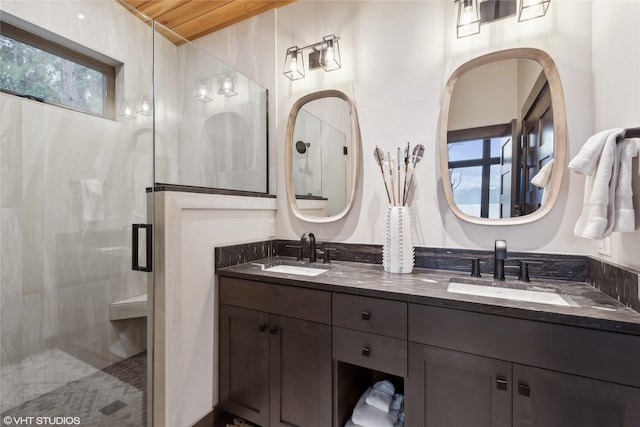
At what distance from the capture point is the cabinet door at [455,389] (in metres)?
1.00

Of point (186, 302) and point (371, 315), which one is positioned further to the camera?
point (186, 302)

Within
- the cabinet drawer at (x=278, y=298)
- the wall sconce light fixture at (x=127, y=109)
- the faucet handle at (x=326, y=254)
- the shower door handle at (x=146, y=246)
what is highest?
the wall sconce light fixture at (x=127, y=109)

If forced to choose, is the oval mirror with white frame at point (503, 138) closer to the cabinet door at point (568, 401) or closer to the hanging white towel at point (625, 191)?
the hanging white towel at point (625, 191)

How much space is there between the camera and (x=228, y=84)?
203cm

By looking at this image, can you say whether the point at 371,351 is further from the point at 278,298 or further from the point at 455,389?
the point at 278,298

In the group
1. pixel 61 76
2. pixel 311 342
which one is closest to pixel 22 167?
pixel 61 76

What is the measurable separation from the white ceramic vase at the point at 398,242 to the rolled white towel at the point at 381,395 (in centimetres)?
62

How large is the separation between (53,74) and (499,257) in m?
2.60

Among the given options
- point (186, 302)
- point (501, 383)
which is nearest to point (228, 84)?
point (186, 302)

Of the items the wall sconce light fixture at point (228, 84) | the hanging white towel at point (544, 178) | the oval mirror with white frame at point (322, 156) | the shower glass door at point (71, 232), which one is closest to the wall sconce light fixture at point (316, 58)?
the oval mirror with white frame at point (322, 156)

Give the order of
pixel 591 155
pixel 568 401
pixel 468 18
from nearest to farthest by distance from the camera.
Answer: pixel 568 401, pixel 591 155, pixel 468 18

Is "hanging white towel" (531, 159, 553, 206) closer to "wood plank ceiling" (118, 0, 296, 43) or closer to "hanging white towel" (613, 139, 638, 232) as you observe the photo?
"hanging white towel" (613, 139, 638, 232)

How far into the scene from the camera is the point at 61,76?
1.64 metres

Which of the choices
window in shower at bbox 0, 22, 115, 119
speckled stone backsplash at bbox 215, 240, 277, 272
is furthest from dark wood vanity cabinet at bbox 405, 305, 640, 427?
window in shower at bbox 0, 22, 115, 119
